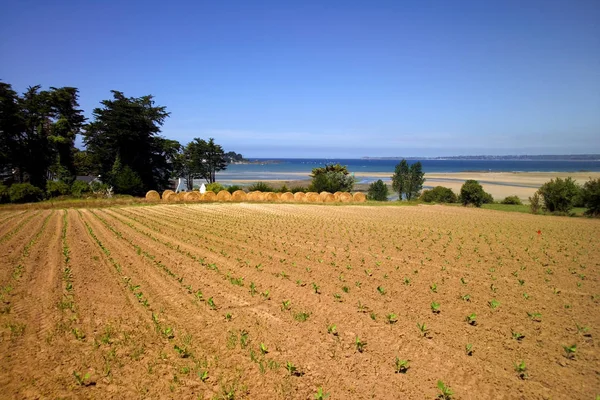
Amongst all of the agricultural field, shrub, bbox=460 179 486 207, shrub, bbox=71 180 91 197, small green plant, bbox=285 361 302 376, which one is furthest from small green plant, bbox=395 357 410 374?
shrub, bbox=71 180 91 197

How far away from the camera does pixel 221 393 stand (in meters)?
4.71

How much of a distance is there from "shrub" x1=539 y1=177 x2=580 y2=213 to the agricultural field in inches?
769

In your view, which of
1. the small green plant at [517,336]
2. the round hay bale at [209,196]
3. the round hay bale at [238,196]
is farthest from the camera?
the round hay bale at [238,196]

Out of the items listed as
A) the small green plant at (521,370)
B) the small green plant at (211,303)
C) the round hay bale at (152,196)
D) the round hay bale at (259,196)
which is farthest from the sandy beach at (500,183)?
the small green plant at (211,303)

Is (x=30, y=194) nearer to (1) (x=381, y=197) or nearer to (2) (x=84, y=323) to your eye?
Answer: (2) (x=84, y=323)

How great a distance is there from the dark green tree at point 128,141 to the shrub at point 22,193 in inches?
322

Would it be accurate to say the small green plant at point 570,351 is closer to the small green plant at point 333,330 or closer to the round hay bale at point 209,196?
the small green plant at point 333,330

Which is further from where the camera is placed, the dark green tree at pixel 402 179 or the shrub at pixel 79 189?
the dark green tree at pixel 402 179

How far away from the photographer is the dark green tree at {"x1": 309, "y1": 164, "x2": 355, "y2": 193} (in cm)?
4156

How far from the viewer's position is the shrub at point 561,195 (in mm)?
29922

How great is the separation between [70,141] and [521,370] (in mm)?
51801

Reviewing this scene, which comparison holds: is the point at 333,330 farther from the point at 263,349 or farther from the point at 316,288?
the point at 316,288

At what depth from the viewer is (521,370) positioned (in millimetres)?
5273

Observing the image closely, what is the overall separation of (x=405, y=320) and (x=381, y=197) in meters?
44.8
